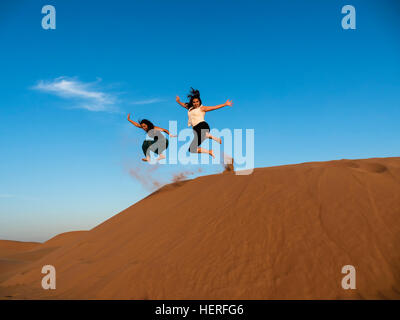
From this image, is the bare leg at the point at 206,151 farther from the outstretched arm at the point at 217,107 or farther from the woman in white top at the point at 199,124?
the outstretched arm at the point at 217,107

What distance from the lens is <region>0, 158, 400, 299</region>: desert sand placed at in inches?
139

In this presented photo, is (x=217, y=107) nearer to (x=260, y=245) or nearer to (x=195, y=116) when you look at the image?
(x=195, y=116)

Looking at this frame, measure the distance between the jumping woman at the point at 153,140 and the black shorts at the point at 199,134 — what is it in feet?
3.35

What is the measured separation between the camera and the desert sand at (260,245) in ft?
11.6

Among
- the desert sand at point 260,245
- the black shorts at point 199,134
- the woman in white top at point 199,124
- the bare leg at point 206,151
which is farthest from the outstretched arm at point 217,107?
the desert sand at point 260,245

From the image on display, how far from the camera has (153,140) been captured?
8.20 m

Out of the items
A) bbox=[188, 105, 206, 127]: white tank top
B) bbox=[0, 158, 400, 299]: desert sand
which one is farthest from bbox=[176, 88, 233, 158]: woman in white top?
bbox=[0, 158, 400, 299]: desert sand

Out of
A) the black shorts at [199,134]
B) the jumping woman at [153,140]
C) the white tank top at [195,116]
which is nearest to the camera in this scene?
the black shorts at [199,134]

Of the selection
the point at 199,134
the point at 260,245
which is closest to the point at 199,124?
the point at 199,134

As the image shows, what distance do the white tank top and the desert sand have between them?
6.43 feet

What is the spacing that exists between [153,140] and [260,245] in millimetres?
4964

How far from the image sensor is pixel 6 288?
6.04 metres
